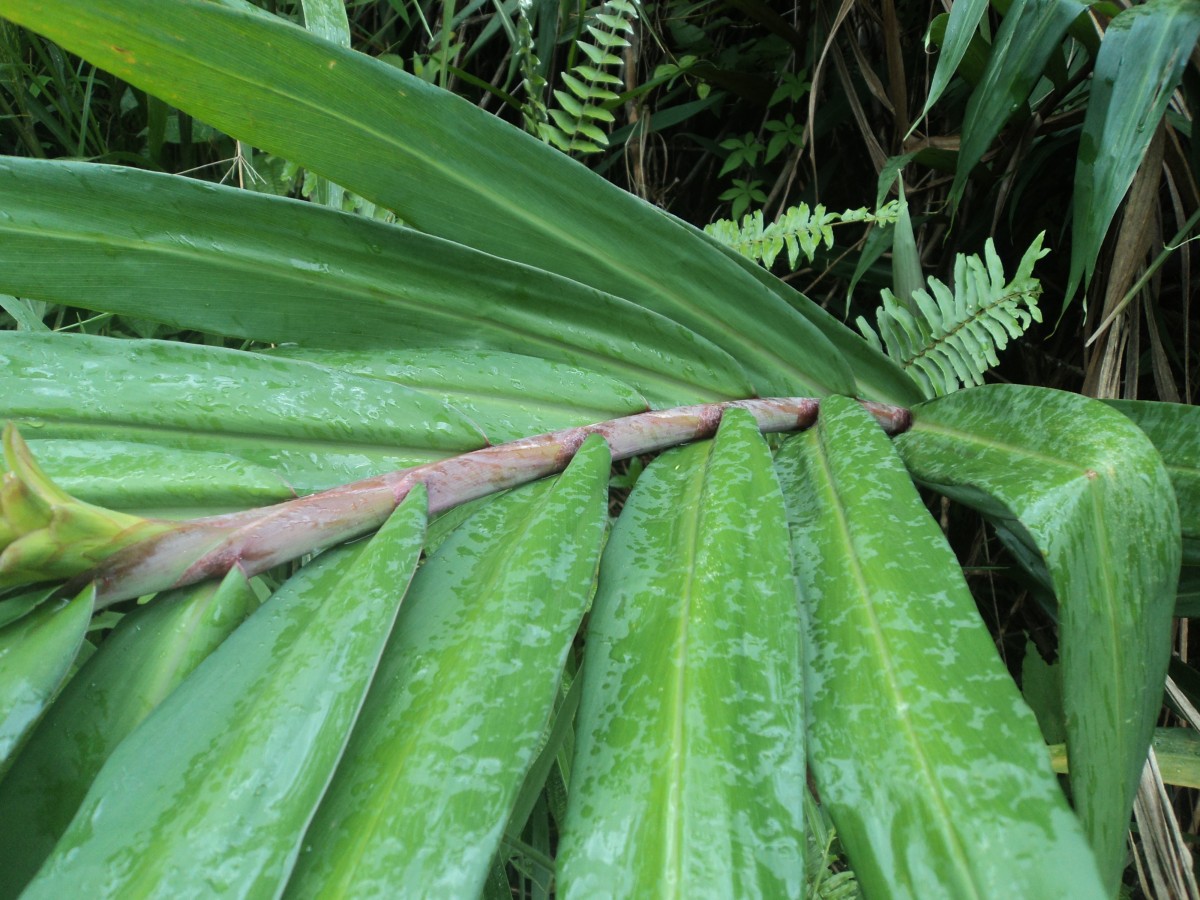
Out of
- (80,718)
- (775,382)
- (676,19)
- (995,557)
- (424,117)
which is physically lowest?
(995,557)

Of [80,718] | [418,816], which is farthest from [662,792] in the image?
[80,718]

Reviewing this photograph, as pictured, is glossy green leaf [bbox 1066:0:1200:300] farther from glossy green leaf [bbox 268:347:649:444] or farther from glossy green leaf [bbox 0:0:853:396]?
glossy green leaf [bbox 268:347:649:444]

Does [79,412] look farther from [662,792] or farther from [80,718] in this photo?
[662,792]

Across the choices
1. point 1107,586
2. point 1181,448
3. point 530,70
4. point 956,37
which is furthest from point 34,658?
point 530,70

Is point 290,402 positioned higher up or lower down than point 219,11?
lower down

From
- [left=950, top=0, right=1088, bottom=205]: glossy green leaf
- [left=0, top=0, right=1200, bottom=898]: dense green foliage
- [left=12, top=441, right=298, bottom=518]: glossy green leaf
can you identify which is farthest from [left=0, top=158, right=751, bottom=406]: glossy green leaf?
[left=950, top=0, right=1088, bottom=205]: glossy green leaf

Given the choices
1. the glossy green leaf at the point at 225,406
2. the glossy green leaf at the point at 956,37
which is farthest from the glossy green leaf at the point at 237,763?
the glossy green leaf at the point at 956,37

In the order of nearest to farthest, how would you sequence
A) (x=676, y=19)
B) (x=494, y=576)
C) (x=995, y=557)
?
(x=494, y=576) < (x=995, y=557) < (x=676, y=19)
